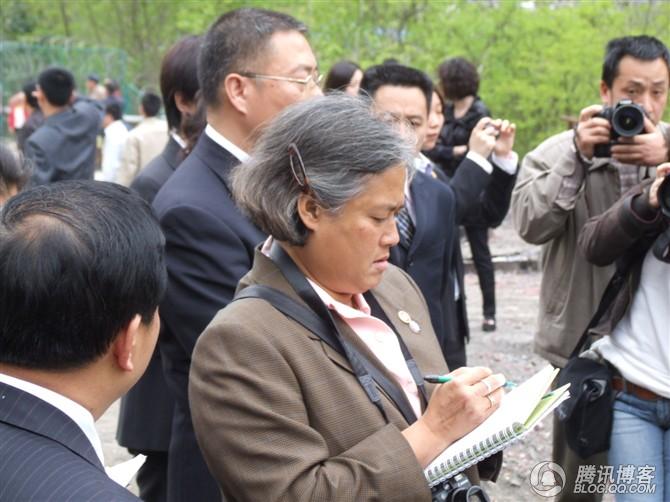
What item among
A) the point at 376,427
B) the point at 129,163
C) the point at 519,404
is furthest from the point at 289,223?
the point at 129,163

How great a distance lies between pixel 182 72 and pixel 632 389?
7.28 ft

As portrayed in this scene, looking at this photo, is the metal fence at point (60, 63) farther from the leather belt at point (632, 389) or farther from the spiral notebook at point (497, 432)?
the spiral notebook at point (497, 432)

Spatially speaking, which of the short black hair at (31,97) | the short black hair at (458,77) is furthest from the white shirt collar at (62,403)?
the short black hair at (31,97)

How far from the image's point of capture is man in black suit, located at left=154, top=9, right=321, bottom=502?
3.04 metres

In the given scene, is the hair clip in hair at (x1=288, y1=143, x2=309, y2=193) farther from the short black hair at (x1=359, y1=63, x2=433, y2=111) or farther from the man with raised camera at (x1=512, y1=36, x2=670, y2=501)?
the short black hair at (x1=359, y1=63, x2=433, y2=111)

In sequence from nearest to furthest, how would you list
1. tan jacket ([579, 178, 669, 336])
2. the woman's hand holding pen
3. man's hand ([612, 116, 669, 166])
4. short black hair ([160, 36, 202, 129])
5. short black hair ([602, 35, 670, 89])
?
the woman's hand holding pen, tan jacket ([579, 178, 669, 336]), man's hand ([612, 116, 669, 166]), short black hair ([602, 35, 670, 89]), short black hair ([160, 36, 202, 129])

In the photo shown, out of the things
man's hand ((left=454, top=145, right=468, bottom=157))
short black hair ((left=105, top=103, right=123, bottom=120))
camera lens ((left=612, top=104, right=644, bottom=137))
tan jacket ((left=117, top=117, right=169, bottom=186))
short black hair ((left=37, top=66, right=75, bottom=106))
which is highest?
camera lens ((left=612, top=104, right=644, bottom=137))

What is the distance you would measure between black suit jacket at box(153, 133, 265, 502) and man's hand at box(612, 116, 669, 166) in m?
1.49

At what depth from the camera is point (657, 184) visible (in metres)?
3.33

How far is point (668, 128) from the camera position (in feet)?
12.7

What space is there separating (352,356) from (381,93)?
2.43 meters

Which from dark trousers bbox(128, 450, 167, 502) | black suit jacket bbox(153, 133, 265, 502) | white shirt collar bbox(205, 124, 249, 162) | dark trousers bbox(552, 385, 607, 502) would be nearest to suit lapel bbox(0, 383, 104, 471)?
black suit jacket bbox(153, 133, 265, 502)

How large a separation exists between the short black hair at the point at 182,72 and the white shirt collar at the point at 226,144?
0.93 metres

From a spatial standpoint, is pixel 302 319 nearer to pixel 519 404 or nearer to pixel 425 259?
pixel 519 404
